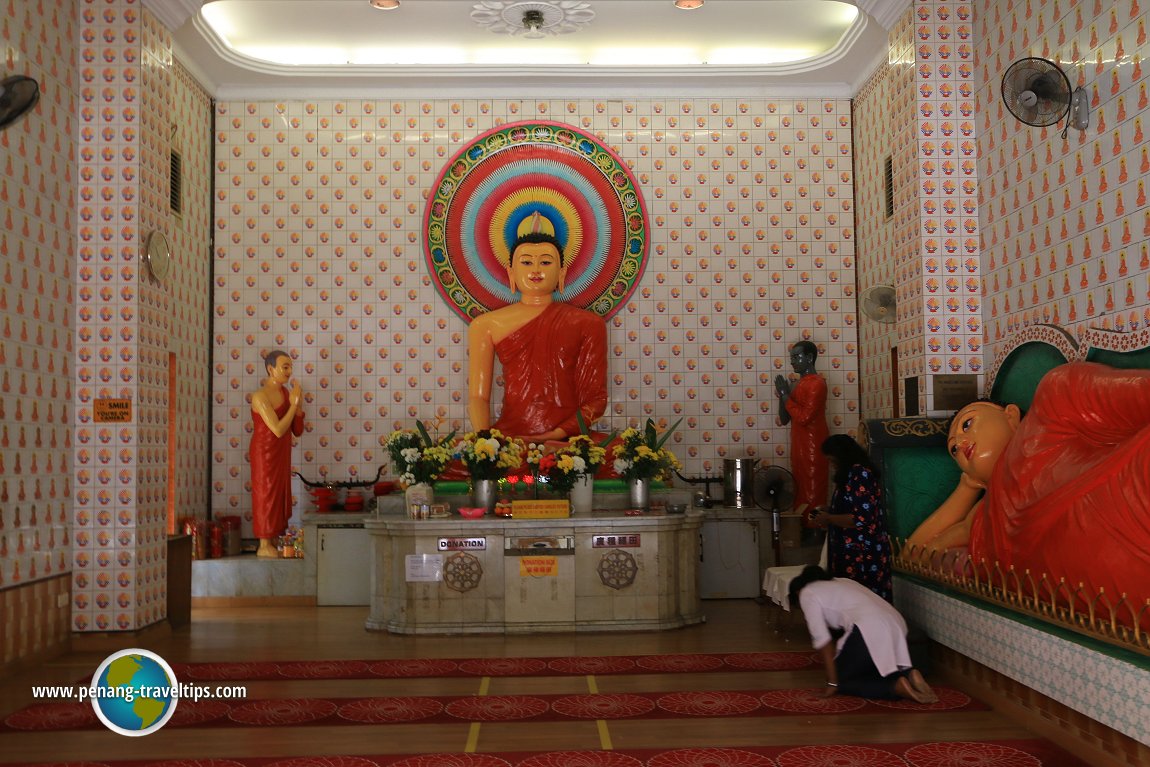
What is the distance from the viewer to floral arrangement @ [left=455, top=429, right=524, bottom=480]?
276 inches

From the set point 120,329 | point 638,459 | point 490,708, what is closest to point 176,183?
point 120,329

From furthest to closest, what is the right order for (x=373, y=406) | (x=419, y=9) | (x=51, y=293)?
(x=373, y=406)
(x=419, y=9)
(x=51, y=293)

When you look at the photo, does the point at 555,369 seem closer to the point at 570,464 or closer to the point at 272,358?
the point at 570,464

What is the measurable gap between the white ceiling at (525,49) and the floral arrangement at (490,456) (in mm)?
3392

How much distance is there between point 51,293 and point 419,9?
3.58 m

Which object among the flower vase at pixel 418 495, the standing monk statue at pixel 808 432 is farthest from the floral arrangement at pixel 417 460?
the standing monk statue at pixel 808 432

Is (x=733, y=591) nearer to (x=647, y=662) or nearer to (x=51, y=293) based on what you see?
(x=647, y=662)

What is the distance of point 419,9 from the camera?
798 cm

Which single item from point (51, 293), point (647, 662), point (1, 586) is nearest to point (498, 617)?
point (647, 662)

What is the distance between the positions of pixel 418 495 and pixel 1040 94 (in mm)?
4508

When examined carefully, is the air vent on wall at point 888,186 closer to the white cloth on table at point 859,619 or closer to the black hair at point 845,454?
the black hair at point 845,454

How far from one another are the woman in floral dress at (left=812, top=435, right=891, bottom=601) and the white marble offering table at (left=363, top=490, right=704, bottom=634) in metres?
1.37

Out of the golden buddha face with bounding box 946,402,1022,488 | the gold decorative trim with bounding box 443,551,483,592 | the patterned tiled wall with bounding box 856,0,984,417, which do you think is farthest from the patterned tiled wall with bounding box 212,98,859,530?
the golden buddha face with bounding box 946,402,1022,488

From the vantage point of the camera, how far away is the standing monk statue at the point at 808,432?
8305mm
